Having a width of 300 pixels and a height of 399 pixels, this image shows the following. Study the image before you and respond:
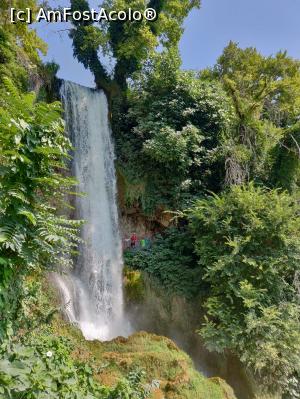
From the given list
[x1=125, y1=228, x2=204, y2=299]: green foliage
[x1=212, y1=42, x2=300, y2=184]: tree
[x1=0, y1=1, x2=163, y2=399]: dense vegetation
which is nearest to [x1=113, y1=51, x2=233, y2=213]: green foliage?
[x1=212, y1=42, x2=300, y2=184]: tree

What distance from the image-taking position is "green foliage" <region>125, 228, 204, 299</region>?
9.38 m

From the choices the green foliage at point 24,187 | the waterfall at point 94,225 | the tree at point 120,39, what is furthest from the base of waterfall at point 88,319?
the tree at point 120,39

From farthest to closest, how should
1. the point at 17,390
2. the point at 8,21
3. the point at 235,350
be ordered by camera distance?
the point at 8,21, the point at 235,350, the point at 17,390

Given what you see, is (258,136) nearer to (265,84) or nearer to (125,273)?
(265,84)

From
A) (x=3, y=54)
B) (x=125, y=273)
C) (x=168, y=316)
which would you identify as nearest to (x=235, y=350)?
(x=168, y=316)

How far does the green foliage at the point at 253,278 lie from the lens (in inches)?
292

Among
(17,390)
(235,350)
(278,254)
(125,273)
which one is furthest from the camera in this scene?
(125,273)

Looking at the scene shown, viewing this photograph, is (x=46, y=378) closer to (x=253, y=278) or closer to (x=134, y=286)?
(x=253, y=278)

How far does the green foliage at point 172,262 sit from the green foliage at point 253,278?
768mm

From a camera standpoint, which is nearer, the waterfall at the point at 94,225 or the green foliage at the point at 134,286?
the waterfall at the point at 94,225

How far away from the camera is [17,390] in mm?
2373

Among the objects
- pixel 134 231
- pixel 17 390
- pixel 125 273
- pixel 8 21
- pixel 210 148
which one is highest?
pixel 8 21

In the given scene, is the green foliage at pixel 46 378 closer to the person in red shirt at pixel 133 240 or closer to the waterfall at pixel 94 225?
the waterfall at pixel 94 225

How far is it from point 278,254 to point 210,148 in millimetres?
4632
